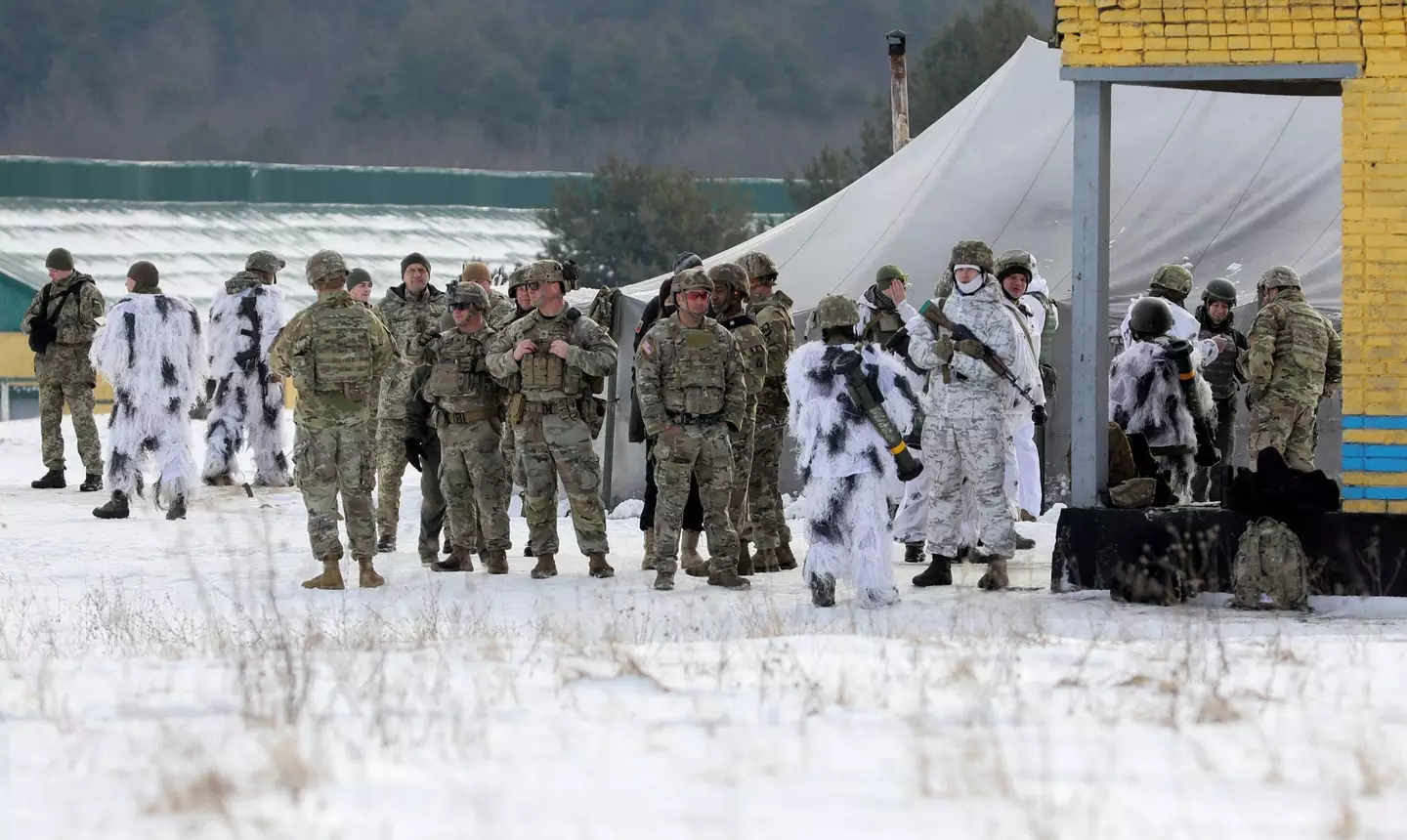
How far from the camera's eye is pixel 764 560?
40.6ft

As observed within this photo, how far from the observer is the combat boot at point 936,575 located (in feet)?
37.8

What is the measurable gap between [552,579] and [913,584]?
195cm

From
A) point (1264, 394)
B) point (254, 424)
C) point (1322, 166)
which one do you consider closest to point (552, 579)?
point (1264, 394)

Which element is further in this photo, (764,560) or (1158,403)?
(764,560)

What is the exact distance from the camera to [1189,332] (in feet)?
41.9

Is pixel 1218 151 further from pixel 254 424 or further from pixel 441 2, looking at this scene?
pixel 441 2

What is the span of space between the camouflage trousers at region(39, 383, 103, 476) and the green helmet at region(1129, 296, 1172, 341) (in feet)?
30.1

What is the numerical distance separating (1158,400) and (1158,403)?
2 cm

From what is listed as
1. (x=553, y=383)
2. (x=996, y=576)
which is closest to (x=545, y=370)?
(x=553, y=383)

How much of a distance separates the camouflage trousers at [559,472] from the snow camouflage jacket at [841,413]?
1.69 metres

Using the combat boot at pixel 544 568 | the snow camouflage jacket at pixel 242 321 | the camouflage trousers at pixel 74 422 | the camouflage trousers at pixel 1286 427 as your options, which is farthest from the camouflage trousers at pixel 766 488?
the camouflage trousers at pixel 74 422

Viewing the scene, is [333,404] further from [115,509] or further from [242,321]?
[242,321]

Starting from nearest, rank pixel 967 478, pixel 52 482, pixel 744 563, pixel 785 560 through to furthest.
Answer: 1. pixel 967 478
2. pixel 744 563
3. pixel 785 560
4. pixel 52 482

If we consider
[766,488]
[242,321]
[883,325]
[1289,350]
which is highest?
[242,321]
